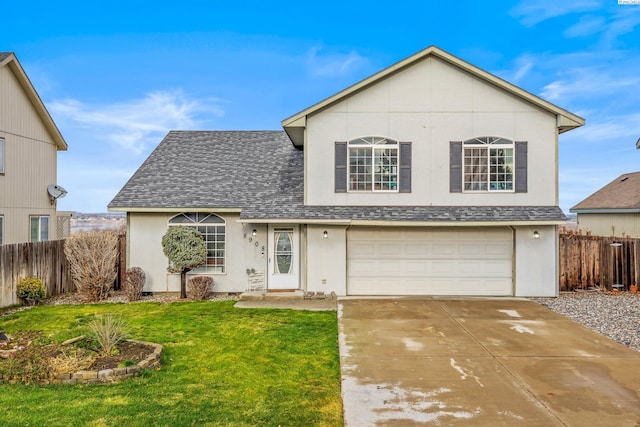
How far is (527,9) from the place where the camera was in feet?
55.7

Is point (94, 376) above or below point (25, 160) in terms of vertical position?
below

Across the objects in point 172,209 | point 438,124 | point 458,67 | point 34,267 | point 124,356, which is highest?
point 458,67

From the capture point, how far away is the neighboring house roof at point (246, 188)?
1198 centimetres

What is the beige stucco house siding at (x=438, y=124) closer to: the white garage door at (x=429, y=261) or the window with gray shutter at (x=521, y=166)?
the window with gray shutter at (x=521, y=166)

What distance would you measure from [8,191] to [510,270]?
17.2 m

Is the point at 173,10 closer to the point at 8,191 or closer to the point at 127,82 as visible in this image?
the point at 127,82

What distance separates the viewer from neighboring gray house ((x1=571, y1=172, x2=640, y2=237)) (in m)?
20.7

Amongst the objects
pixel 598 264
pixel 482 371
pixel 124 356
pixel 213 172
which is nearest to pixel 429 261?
pixel 598 264

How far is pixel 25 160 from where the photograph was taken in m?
15.1

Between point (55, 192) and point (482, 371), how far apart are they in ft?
57.0

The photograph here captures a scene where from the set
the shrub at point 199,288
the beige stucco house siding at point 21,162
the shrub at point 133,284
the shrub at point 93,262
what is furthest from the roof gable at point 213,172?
the beige stucco house siding at point 21,162

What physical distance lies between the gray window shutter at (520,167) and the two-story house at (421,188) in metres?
0.03

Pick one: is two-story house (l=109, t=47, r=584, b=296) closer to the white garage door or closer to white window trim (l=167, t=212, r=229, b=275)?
the white garage door

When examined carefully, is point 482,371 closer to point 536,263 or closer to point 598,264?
point 536,263
